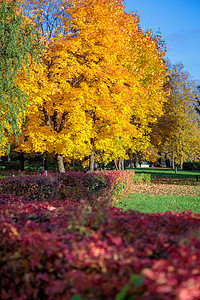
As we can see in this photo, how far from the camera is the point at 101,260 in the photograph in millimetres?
2055

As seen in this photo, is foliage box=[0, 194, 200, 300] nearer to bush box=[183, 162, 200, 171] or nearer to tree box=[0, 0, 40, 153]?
tree box=[0, 0, 40, 153]

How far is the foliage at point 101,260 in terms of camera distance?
1736 mm

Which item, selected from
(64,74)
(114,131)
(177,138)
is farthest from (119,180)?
(177,138)

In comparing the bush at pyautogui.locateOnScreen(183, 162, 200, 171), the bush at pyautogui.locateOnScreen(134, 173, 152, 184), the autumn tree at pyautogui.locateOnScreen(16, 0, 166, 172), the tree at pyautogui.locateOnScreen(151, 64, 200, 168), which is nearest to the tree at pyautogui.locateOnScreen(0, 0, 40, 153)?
the autumn tree at pyautogui.locateOnScreen(16, 0, 166, 172)

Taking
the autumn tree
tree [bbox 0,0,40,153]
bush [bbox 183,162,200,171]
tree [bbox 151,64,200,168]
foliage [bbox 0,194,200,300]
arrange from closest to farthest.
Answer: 1. foliage [bbox 0,194,200,300]
2. tree [bbox 0,0,40,153]
3. the autumn tree
4. tree [bbox 151,64,200,168]
5. bush [bbox 183,162,200,171]

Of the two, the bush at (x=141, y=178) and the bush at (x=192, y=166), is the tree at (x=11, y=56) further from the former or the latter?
the bush at (x=192, y=166)

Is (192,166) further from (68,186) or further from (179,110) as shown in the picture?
(68,186)

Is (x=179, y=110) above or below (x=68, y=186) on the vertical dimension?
above

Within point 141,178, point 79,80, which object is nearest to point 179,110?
point 141,178

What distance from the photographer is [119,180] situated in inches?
430

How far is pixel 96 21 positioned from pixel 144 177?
9718 millimetres

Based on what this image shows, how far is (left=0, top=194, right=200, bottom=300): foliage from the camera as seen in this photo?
1.74 metres

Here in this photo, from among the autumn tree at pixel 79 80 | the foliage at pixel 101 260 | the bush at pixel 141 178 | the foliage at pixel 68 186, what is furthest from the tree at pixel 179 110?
the foliage at pixel 101 260

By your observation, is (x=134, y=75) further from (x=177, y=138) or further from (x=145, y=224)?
(x=145, y=224)
